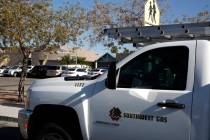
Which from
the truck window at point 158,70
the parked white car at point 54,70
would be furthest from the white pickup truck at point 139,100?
the parked white car at point 54,70

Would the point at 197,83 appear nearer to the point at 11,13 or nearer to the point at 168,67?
the point at 168,67

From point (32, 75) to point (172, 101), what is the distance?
48086 millimetres

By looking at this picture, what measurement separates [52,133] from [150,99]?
72.6 inches

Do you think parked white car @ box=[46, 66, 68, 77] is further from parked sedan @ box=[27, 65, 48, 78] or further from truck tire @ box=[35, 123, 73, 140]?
truck tire @ box=[35, 123, 73, 140]

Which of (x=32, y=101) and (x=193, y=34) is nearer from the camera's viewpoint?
(x=193, y=34)

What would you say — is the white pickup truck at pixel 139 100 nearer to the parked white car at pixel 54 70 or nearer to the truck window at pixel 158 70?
the truck window at pixel 158 70

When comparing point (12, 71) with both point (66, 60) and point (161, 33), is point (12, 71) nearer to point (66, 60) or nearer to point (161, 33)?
point (66, 60)

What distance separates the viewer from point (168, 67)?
5527 mm

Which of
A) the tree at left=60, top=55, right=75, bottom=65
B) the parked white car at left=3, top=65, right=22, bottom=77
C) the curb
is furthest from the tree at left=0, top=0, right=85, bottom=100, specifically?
the tree at left=60, top=55, right=75, bottom=65

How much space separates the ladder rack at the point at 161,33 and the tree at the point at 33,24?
1234 cm

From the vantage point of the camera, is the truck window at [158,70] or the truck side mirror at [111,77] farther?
the truck side mirror at [111,77]

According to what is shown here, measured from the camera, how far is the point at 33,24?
60.4ft

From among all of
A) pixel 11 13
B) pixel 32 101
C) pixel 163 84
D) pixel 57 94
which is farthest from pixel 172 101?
pixel 11 13

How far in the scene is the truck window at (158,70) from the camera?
212 inches
